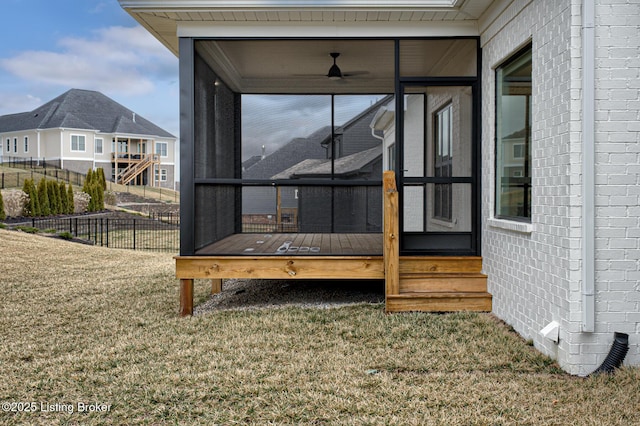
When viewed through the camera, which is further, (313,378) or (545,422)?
(313,378)

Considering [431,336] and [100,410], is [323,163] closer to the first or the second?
[431,336]

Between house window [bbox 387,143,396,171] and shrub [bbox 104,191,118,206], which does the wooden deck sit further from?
shrub [bbox 104,191,118,206]

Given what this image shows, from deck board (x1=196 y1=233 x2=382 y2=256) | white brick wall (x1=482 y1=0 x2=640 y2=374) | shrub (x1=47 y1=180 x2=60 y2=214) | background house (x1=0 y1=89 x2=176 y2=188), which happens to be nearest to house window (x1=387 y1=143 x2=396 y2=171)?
deck board (x1=196 y1=233 x2=382 y2=256)

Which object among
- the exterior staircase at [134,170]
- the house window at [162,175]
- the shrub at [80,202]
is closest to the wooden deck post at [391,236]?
the shrub at [80,202]

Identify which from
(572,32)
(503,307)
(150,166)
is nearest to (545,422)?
(503,307)

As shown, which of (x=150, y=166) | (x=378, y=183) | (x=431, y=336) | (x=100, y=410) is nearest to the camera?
(x=100, y=410)

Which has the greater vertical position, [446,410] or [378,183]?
[378,183]

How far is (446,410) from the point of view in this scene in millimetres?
2938

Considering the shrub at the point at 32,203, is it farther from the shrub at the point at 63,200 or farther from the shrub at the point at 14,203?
the shrub at the point at 63,200

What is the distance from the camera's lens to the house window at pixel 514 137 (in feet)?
14.4

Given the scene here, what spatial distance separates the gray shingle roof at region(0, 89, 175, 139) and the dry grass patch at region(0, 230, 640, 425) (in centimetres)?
3210

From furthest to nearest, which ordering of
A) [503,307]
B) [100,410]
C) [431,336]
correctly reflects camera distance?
[503,307] < [431,336] < [100,410]

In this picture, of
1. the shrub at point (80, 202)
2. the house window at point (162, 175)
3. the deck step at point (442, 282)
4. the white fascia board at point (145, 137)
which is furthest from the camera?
the house window at point (162, 175)

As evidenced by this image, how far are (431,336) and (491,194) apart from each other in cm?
153
